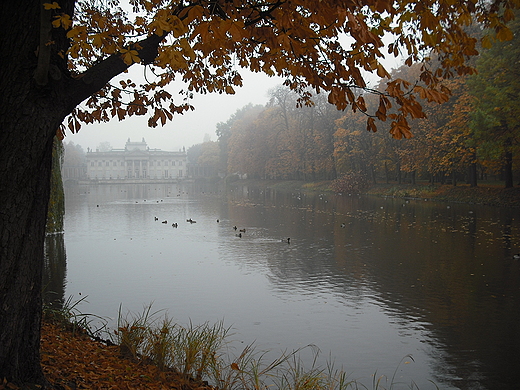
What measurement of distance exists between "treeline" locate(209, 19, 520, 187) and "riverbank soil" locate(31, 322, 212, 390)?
12.0 ft

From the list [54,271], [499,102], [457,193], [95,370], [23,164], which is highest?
[499,102]

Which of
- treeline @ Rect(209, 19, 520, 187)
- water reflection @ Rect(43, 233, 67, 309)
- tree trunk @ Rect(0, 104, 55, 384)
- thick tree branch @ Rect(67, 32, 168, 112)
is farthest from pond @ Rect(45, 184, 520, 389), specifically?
thick tree branch @ Rect(67, 32, 168, 112)

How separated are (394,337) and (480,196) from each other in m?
25.0

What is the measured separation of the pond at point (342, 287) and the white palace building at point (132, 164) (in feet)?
379

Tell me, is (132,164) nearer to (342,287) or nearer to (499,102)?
(499,102)

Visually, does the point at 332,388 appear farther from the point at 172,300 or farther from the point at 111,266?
the point at 111,266

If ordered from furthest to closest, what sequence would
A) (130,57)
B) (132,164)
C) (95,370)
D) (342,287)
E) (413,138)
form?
(132,164) → (413,138) → (342,287) → (95,370) → (130,57)

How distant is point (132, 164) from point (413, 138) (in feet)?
362

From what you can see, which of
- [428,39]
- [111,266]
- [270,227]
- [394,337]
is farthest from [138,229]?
[428,39]

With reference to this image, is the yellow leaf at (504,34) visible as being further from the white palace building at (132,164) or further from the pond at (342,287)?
the white palace building at (132,164)

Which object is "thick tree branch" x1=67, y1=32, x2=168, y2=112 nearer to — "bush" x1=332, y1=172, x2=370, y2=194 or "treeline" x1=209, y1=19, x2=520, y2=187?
"treeline" x1=209, y1=19, x2=520, y2=187

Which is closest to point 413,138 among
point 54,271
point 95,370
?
point 54,271

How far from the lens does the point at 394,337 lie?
270 inches

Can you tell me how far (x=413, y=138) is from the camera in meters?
34.3
